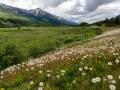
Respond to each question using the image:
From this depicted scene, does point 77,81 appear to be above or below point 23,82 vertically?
above

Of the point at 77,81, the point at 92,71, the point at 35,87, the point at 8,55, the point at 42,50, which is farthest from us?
the point at 42,50

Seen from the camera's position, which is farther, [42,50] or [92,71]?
[42,50]

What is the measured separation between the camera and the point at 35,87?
7266mm

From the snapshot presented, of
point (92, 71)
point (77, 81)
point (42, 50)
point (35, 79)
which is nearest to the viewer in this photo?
point (77, 81)

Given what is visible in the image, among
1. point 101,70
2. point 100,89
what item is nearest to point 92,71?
point 101,70

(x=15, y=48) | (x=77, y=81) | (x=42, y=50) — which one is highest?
(x=77, y=81)

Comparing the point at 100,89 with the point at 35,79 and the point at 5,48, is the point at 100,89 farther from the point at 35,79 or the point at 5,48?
the point at 5,48

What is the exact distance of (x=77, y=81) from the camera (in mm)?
6379

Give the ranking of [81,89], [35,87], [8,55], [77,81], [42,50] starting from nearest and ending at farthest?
[81,89] → [77,81] → [35,87] → [8,55] → [42,50]

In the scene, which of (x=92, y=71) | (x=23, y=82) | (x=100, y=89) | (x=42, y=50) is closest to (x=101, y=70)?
(x=92, y=71)

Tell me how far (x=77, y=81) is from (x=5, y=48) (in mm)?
20661

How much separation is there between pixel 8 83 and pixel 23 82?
2.45 ft

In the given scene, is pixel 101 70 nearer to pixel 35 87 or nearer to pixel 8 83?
pixel 35 87

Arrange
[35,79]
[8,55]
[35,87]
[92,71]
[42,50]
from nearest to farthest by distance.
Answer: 1. [92,71]
2. [35,87]
3. [35,79]
4. [8,55]
5. [42,50]
